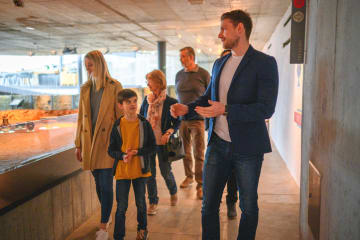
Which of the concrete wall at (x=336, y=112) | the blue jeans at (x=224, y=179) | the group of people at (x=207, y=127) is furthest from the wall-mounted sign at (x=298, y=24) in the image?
the blue jeans at (x=224, y=179)

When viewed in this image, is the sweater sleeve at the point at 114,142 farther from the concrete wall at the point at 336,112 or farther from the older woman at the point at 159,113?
the concrete wall at the point at 336,112

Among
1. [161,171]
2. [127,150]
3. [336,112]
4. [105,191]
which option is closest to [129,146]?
[127,150]

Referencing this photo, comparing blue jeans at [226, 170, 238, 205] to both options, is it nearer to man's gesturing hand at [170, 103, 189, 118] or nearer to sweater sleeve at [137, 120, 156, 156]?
sweater sleeve at [137, 120, 156, 156]

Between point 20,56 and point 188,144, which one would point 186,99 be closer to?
point 188,144

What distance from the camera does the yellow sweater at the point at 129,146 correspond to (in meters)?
2.64

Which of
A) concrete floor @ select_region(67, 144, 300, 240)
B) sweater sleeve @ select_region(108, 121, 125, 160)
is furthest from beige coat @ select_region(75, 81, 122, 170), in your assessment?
concrete floor @ select_region(67, 144, 300, 240)

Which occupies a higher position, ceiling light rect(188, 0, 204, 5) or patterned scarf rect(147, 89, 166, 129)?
ceiling light rect(188, 0, 204, 5)

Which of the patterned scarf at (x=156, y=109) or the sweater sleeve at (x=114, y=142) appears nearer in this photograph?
the sweater sleeve at (x=114, y=142)

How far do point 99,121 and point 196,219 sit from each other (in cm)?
143

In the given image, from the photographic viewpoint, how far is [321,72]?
203 centimetres

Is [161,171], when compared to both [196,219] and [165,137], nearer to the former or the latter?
[165,137]

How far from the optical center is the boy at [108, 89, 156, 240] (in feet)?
8.67

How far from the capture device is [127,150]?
102 inches

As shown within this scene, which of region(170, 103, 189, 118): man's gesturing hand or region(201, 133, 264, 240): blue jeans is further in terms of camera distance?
region(170, 103, 189, 118): man's gesturing hand
